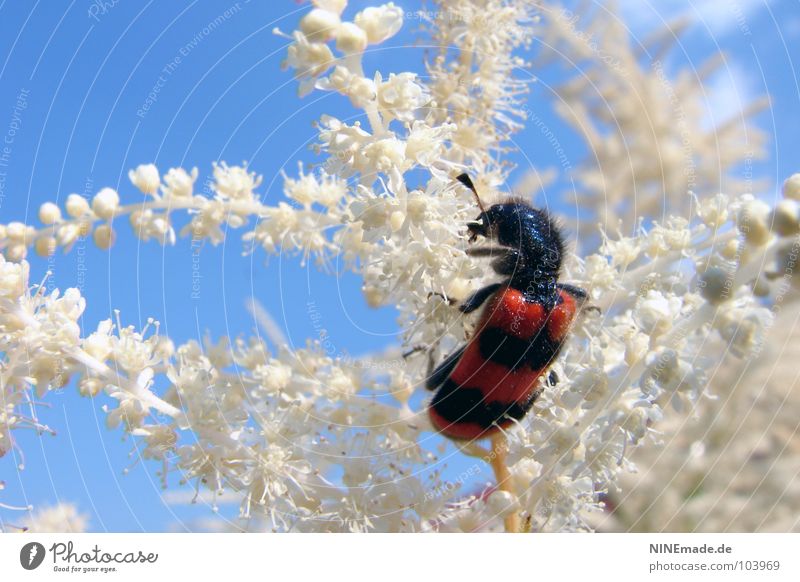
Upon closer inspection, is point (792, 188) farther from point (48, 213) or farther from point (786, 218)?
point (48, 213)

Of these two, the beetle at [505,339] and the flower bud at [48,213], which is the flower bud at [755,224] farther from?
the flower bud at [48,213]

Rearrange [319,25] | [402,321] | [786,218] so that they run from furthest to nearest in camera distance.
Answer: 1. [402,321]
2. [319,25]
3. [786,218]

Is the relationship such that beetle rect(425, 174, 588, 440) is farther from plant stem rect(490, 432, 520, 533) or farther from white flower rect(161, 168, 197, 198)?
white flower rect(161, 168, 197, 198)

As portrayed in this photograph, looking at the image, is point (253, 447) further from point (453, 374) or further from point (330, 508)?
point (453, 374)

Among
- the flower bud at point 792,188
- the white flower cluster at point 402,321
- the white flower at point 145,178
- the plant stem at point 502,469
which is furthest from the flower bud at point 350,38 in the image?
the plant stem at point 502,469
